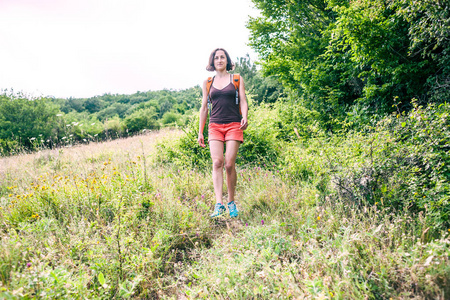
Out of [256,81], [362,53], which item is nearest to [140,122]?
[256,81]

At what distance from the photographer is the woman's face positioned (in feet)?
11.8

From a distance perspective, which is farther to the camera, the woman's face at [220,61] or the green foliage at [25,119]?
the green foliage at [25,119]

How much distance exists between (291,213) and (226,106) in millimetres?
1736

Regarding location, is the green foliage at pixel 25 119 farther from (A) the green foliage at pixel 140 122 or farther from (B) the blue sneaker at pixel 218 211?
(B) the blue sneaker at pixel 218 211

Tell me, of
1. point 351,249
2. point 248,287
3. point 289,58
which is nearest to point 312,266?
point 351,249

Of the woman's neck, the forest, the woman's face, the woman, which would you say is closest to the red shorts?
the woman

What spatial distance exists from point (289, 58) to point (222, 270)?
8.82 metres

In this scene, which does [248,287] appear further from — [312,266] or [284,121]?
[284,121]

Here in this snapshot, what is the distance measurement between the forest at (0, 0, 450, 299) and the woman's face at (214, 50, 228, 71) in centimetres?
180

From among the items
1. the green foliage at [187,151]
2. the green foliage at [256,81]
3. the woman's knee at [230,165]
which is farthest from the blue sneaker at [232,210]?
the green foliage at [256,81]

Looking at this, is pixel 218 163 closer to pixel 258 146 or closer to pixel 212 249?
pixel 212 249

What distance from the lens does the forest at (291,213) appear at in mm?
1799

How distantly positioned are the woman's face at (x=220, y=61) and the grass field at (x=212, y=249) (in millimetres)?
A: 2025

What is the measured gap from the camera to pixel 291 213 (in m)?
3.05
